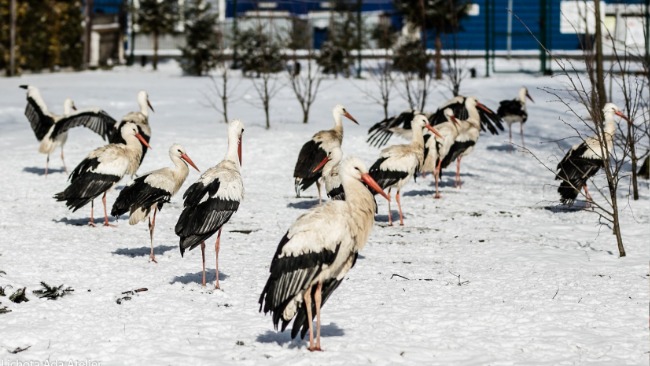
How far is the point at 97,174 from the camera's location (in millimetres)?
12812

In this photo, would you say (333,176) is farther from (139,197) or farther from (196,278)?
(196,278)

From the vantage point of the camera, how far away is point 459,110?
21000mm

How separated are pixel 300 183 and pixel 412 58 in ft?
69.9

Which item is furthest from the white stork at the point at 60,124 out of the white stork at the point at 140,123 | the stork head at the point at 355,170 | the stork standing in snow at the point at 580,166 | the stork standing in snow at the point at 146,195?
the stork head at the point at 355,170

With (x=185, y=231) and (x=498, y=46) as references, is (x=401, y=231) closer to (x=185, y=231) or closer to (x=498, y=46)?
(x=185, y=231)

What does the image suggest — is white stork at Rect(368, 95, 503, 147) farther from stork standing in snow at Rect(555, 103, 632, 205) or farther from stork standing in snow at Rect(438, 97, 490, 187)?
stork standing in snow at Rect(555, 103, 632, 205)

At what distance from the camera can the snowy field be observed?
7363 millimetres

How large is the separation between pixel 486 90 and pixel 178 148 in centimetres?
2434

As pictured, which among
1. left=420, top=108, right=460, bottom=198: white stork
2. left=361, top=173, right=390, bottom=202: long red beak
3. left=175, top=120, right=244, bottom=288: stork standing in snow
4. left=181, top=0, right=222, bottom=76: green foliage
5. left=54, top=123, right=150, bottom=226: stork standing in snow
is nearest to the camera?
left=361, top=173, right=390, bottom=202: long red beak

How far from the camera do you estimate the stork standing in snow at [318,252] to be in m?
6.97

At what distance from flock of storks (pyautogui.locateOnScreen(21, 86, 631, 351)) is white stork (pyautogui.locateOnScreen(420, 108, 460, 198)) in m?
0.02

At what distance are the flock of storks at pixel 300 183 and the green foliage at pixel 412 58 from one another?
9986 mm

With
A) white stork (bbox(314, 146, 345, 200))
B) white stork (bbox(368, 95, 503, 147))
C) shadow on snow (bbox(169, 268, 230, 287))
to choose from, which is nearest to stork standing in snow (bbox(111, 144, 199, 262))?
shadow on snow (bbox(169, 268, 230, 287))

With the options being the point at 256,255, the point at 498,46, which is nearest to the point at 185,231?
the point at 256,255
